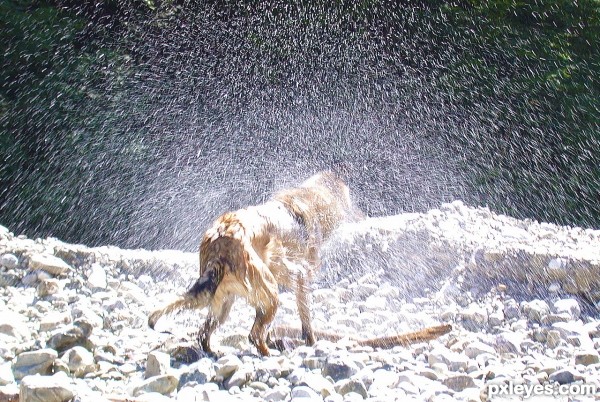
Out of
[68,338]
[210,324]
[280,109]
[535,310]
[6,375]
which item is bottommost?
[6,375]

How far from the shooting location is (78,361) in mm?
Answer: 4184

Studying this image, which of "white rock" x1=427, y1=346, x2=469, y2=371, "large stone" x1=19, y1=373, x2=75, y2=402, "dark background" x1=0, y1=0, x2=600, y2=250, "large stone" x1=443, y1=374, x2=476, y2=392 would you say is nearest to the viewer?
"large stone" x1=19, y1=373, x2=75, y2=402

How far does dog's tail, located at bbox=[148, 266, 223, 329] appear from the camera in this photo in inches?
173

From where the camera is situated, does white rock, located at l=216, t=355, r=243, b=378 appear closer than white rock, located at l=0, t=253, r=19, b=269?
Yes

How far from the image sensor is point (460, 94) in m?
11.6

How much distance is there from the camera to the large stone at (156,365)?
161 inches

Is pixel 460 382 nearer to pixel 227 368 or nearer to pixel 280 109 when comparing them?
pixel 227 368

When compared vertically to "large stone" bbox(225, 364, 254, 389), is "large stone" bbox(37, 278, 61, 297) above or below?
above

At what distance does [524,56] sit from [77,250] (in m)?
7.80

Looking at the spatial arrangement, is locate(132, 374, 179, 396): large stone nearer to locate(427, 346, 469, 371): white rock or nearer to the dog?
the dog

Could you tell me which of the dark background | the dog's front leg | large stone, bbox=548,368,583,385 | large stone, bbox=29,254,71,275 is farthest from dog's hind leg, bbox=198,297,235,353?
the dark background

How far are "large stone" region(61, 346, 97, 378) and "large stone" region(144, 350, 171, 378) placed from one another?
0.33m

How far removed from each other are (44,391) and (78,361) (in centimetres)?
86

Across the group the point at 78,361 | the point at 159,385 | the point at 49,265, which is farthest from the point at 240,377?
the point at 49,265
